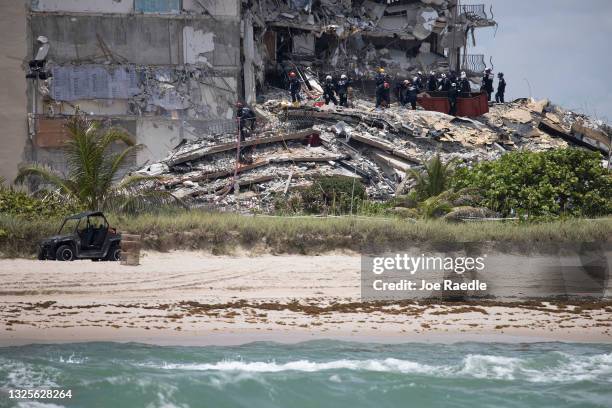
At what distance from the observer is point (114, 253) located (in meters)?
17.8

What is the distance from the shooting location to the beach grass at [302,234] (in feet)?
60.5

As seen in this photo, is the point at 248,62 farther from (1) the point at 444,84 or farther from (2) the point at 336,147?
(1) the point at 444,84

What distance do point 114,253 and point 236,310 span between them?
12.1ft

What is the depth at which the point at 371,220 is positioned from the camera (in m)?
19.6

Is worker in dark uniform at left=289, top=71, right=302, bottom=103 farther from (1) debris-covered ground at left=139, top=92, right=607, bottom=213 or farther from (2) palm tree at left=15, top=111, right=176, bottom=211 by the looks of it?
(2) palm tree at left=15, top=111, right=176, bottom=211

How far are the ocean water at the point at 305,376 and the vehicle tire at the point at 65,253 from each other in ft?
12.5

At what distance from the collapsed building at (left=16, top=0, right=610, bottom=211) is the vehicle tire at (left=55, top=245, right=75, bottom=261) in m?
10.8

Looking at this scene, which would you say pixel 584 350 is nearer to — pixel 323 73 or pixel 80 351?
pixel 80 351

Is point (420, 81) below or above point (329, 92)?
above

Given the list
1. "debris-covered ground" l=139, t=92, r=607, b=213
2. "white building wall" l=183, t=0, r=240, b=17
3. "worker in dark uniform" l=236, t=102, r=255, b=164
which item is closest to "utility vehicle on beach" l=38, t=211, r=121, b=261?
"debris-covered ground" l=139, t=92, r=607, b=213

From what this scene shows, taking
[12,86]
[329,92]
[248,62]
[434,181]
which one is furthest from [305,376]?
[12,86]

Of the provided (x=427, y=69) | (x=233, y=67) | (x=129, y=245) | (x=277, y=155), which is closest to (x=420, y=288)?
(x=129, y=245)

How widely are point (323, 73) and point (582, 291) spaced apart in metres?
25.3

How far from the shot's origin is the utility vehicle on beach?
1745 cm
